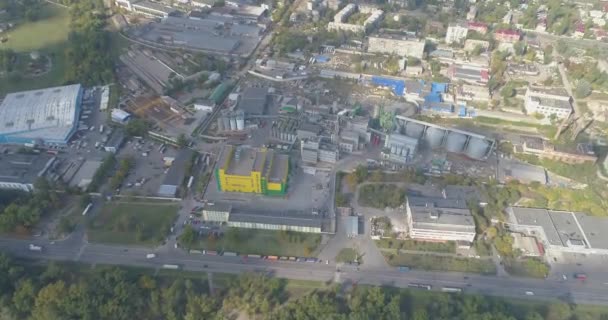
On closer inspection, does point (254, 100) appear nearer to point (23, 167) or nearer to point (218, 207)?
point (218, 207)

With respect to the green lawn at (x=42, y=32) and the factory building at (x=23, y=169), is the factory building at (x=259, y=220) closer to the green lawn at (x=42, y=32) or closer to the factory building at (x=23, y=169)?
the factory building at (x=23, y=169)

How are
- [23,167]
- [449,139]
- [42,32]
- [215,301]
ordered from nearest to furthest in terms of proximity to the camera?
[215,301] < [23,167] < [449,139] < [42,32]

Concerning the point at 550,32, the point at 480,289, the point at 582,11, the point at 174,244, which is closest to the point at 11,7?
the point at 174,244

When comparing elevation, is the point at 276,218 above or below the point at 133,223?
above

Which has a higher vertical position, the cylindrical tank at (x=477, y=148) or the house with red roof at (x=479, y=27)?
the house with red roof at (x=479, y=27)

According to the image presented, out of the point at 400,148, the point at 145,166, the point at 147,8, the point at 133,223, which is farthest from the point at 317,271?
the point at 147,8

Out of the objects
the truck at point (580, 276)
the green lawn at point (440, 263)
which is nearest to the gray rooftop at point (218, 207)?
the green lawn at point (440, 263)
